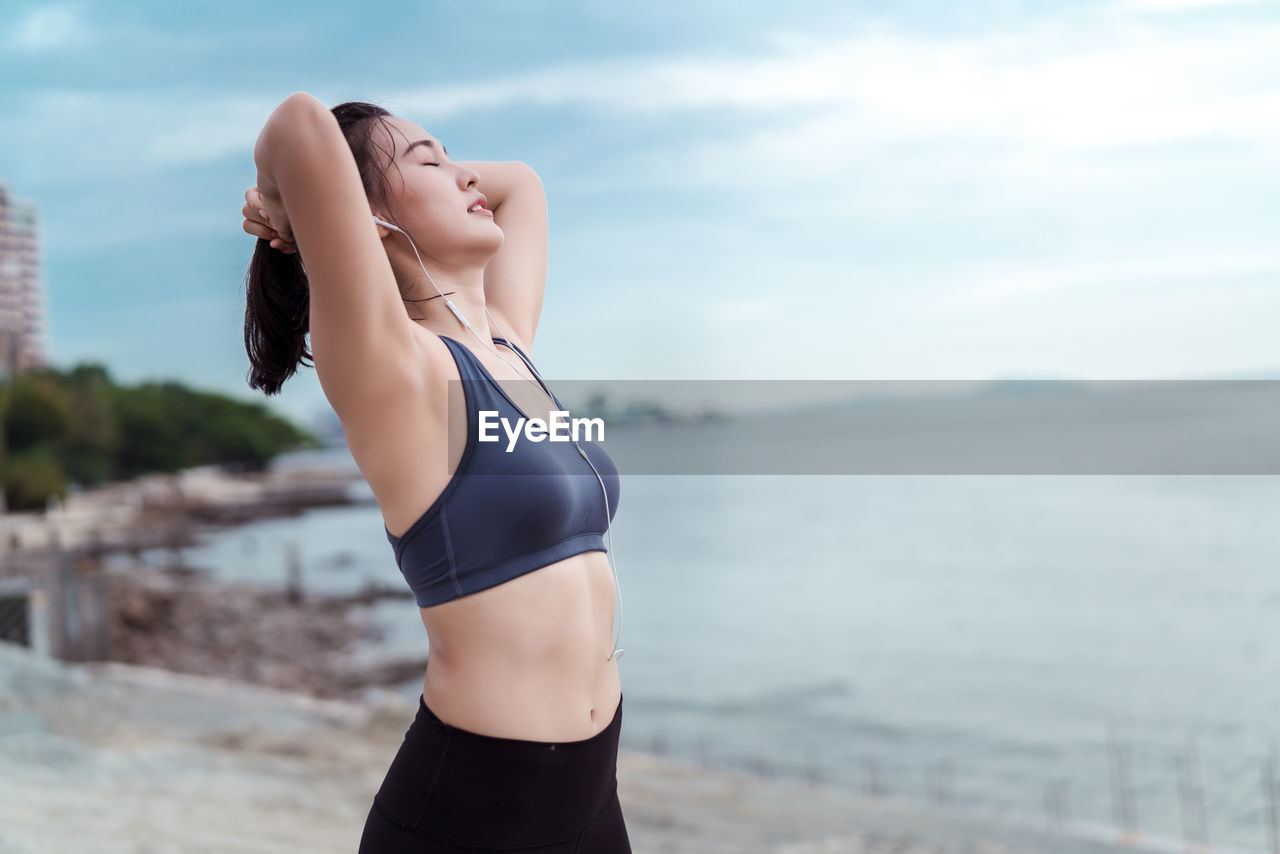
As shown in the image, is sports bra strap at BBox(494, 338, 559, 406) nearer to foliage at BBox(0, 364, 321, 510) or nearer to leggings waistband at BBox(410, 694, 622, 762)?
leggings waistband at BBox(410, 694, 622, 762)

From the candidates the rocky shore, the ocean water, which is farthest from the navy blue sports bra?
the rocky shore

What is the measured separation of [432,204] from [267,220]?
0.73 feet

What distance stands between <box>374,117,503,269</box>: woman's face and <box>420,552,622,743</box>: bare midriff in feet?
1.53

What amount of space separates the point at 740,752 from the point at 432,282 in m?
14.8

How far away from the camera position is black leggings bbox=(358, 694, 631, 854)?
1.36m

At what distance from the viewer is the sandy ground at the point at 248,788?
612 cm

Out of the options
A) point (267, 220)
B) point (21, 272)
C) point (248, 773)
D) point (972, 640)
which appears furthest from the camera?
point (21, 272)

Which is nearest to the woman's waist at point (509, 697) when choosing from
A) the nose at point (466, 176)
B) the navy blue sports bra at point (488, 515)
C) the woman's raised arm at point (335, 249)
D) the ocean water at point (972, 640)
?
the navy blue sports bra at point (488, 515)

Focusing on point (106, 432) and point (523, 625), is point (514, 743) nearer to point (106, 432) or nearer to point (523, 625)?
point (523, 625)

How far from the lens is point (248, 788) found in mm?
8070

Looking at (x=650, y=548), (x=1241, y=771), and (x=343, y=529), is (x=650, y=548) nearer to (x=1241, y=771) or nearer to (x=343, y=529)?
(x=343, y=529)

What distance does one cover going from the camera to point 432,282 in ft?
4.86

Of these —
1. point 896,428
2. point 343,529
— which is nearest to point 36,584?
point 343,529

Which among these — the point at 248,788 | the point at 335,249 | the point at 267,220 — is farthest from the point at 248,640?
the point at 335,249
